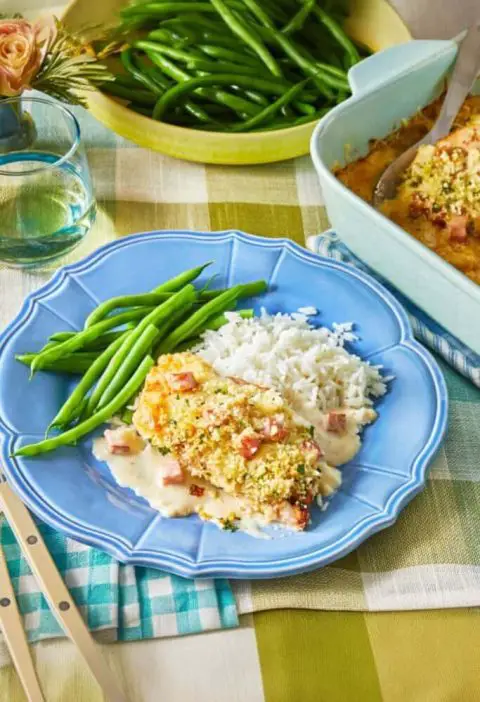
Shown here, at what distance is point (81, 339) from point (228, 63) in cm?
126

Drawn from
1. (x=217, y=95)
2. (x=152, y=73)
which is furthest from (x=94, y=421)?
(x=152, y=73)

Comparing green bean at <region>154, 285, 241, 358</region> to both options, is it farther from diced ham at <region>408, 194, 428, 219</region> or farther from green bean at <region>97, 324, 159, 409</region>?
diced ham at <region>408, 194, 428, 219</region>

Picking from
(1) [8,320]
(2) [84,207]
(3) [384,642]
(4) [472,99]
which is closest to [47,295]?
(1) [8,320]

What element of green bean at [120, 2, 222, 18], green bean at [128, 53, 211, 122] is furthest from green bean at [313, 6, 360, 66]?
green bean at [128, 53, 211, 122]

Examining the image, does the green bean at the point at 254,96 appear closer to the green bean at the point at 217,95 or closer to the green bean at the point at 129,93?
the green bean at the point at 217,95

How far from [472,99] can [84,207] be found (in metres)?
1.29

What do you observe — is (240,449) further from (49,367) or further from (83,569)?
(49,367)

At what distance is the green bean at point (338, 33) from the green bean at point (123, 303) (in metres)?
1.24

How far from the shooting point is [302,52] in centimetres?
296

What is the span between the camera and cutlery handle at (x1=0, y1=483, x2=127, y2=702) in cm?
165

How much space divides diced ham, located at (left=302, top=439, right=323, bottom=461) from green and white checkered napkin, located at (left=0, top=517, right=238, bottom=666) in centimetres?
34

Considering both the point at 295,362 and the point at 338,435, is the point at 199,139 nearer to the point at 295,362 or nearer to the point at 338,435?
the point at 295,362

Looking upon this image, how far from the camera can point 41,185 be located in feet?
8.47

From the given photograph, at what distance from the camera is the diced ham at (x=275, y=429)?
1.90 metres
